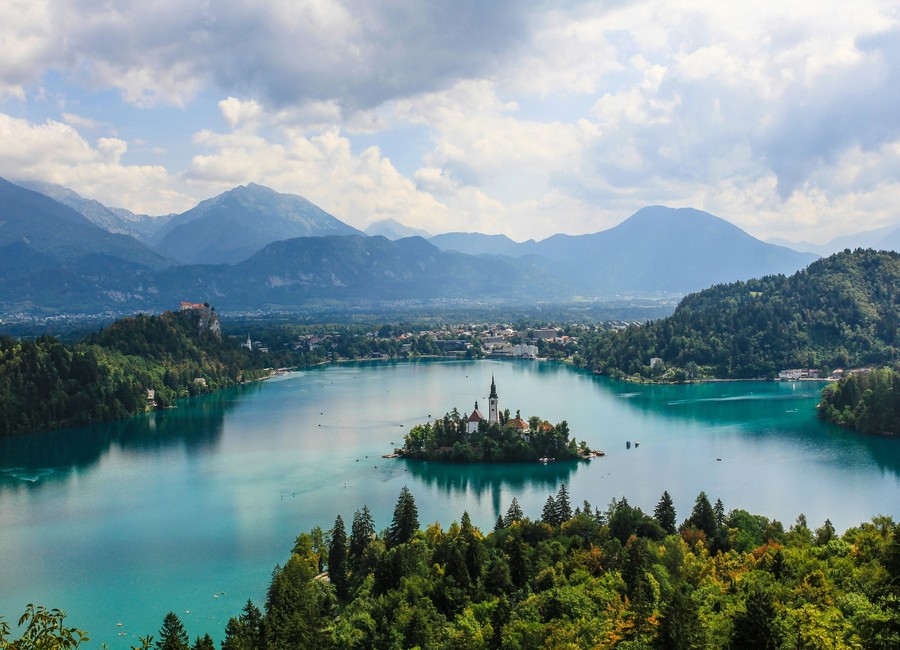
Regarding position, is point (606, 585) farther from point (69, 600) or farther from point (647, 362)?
point (647, 362)

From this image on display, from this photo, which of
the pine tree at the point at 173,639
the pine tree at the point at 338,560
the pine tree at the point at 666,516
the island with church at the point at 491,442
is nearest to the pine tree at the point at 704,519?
the pine tree at the point at 666,516

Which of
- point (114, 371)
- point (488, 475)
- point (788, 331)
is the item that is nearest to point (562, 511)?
point (488, 475)

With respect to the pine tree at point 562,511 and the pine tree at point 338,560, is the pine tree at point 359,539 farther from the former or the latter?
the pine tree at point 562,511

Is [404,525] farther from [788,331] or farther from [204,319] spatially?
[204,319]

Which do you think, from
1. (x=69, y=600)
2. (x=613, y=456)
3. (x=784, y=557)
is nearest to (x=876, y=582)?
(x=784, y=557)

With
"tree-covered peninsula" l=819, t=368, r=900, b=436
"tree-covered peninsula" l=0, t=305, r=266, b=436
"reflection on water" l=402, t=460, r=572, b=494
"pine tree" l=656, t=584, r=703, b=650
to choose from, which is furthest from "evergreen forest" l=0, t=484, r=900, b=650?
"tree-covered peninsula" l=0, t=305, r=266, b=436

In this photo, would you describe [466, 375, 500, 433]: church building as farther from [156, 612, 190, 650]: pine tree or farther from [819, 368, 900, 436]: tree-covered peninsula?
[156, 612, 190, 650]: pine tree
